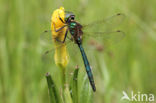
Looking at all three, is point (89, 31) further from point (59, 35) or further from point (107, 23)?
point (59, 35)

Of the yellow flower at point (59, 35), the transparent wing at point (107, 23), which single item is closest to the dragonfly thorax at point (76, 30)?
the yellow flower at point (59, 35)

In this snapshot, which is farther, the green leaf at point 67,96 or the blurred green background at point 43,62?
the blurred green background at point 43,62

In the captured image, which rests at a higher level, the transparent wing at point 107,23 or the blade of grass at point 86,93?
the transparent wing at point 107,23

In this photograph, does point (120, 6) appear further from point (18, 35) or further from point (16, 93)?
point (16, 93)

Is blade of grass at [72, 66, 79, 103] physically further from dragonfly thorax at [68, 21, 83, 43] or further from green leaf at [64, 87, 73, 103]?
dragonfly thorax at [68, 21, 83, 43]

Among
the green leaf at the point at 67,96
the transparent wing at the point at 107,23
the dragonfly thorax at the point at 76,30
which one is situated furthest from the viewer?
the transparent wing at the point at 107,23

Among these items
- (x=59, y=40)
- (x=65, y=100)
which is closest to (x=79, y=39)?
(x=59, y=40)

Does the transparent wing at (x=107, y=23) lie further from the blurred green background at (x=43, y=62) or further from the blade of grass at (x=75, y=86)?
the blade of grass at (x=75, y=86)

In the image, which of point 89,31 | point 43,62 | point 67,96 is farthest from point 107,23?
point 67,96

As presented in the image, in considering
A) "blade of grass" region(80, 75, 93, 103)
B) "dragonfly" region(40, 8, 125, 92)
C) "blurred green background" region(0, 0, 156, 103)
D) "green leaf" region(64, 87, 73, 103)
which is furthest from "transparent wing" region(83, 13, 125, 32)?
"green leaf" region(64, 87, 73, 103)
